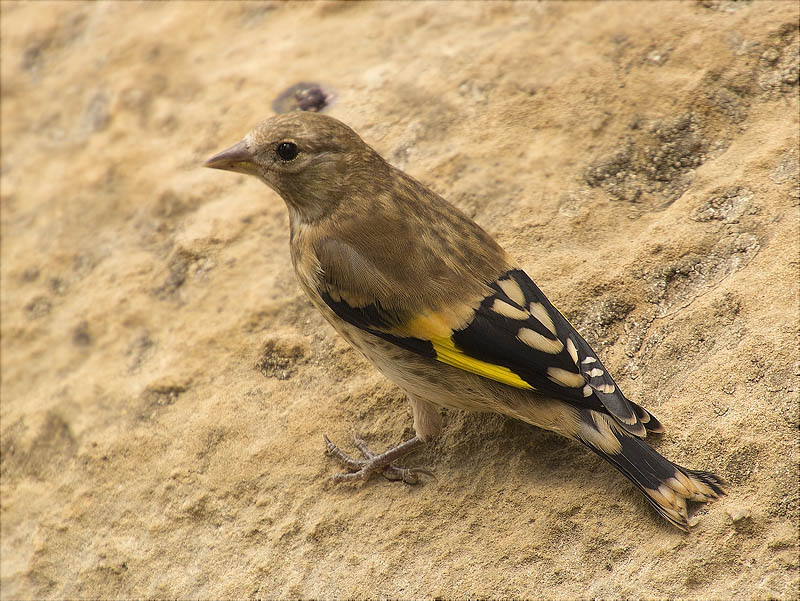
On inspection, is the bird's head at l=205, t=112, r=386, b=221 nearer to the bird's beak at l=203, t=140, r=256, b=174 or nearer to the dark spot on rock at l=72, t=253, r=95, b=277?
the bird's beak at l=203, t=140, r=256, b=174

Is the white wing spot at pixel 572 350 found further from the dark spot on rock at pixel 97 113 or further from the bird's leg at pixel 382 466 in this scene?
the dark spot on rock at pixel 97 113

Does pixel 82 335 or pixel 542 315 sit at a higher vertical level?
pixel 542 315

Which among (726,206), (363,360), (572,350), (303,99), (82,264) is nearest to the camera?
(572,350)

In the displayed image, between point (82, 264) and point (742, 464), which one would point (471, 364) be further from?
point (82, 264)

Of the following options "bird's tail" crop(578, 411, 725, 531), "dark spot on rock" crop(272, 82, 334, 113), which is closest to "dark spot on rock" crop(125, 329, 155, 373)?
"dark spot on rock" crop(272, 82, 334, 113)

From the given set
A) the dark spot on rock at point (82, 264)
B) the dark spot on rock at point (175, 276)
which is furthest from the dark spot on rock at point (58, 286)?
the dark spot on rock at point (175, 276)

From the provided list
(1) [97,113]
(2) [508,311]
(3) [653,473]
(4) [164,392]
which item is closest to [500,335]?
(2) [508,311]

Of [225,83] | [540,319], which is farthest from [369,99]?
[540,319]
